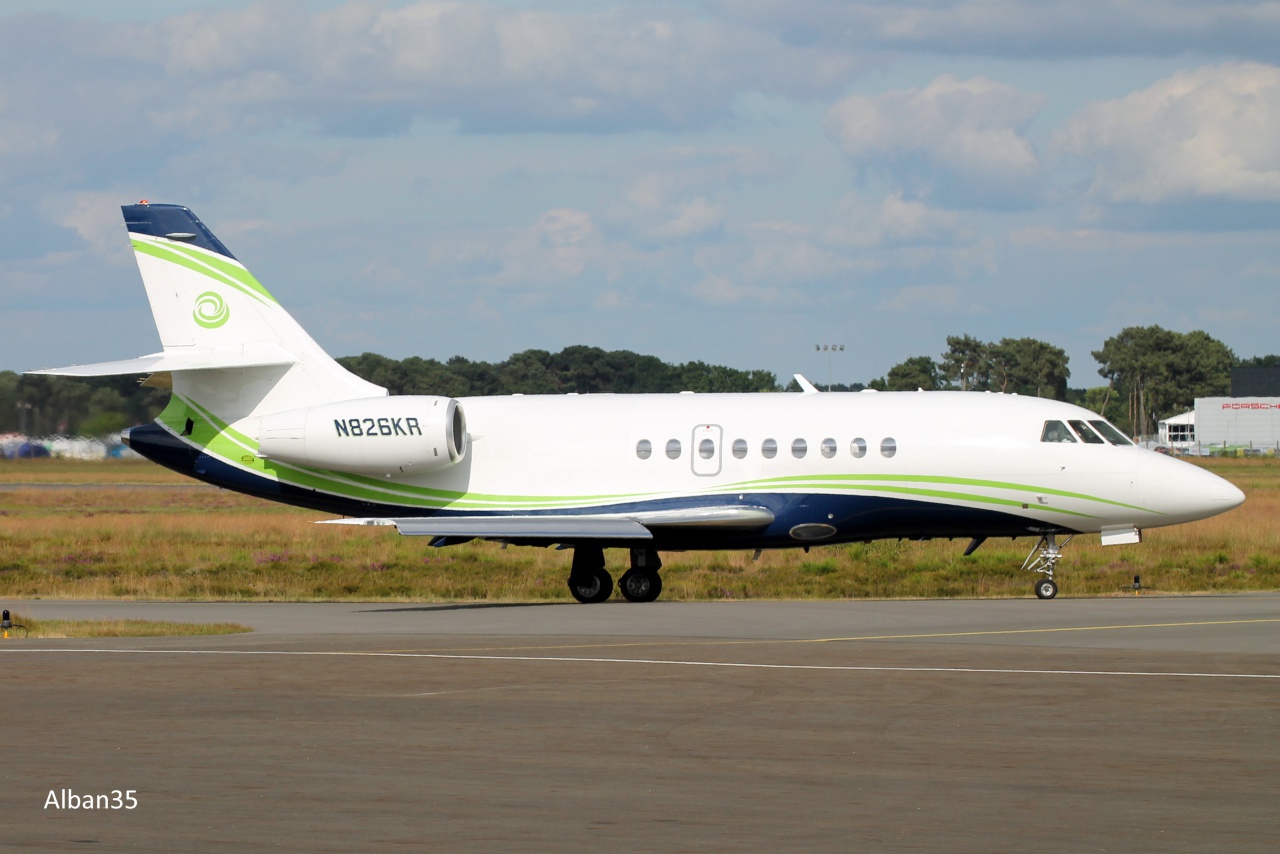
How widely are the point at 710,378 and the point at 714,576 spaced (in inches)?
3227

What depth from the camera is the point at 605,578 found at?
100 ft

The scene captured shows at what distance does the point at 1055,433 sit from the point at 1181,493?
7.73ft

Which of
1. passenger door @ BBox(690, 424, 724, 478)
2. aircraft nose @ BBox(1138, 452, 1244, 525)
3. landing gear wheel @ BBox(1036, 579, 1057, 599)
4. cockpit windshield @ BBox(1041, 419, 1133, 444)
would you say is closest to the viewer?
aircraft nose @ BBox(1138, 452, 1244, 525)

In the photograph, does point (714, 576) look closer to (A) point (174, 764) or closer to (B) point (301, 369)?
(B) point (301, 369)

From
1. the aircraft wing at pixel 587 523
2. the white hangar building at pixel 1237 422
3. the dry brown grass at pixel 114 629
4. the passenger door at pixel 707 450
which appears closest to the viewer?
the dry brown grass at pixel 114 629

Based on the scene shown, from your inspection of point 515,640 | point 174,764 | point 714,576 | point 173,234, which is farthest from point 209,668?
point 714,576

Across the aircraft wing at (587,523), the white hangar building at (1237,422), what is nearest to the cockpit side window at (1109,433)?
the aircraft wing at (587,523)

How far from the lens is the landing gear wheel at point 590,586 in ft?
99.7

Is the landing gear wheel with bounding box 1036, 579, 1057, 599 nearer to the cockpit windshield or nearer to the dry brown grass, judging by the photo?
the cockpit windshield

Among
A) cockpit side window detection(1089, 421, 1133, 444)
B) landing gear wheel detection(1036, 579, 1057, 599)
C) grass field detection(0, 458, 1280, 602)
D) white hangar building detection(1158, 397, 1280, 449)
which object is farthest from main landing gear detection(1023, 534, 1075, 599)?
white hangar building detection(1158, 397, 1280, 449)

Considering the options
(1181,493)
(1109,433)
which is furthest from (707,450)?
(1181,493)

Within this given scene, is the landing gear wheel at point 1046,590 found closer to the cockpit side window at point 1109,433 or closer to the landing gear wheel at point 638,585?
the cockpit side window at point 1109,433

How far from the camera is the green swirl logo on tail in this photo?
104 feet

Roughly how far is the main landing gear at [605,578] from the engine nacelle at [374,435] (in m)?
3.05
